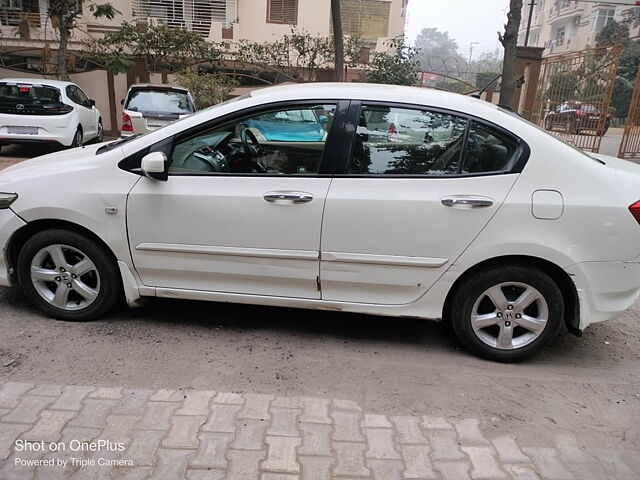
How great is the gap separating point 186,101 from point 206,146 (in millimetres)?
8121

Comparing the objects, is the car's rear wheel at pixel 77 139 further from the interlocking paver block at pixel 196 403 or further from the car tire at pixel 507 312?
the car tire at pixel 507 312

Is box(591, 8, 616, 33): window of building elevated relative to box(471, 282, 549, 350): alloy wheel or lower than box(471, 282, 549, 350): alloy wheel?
elevated

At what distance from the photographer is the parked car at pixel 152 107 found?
33.2ft

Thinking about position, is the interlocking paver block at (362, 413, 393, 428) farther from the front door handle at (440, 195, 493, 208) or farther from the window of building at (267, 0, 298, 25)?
the window of building at (267, 0, 298, 25)

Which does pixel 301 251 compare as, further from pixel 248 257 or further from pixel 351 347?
pixel 351 347

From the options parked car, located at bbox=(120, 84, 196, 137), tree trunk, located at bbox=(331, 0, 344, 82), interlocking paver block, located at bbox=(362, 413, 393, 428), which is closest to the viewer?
interlocking paver block, located at bbox=(362, 413, 393, 428)

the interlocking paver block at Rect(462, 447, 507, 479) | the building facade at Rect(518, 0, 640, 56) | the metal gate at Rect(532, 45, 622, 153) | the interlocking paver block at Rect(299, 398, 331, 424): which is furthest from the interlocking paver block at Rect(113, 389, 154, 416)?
the building facade at Rect(518, 0, 640, 56)

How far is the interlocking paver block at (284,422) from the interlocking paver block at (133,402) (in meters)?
0.67

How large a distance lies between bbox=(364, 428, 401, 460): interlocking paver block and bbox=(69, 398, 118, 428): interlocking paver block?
4.27 ft

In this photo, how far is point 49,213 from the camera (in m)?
3.35

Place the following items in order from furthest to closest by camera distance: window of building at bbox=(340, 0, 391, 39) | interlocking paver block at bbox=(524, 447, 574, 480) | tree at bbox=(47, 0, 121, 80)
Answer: window of building at bbox=(340, 0, 391, 39), tree at bbox=(47, 0, 121, 80), interlocking paver block at bbox=(524, 447, 574, 480)

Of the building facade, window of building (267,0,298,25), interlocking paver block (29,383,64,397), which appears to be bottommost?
interlocking paver block (29,383,64,397)

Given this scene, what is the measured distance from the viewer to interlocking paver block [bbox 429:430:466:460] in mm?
2383

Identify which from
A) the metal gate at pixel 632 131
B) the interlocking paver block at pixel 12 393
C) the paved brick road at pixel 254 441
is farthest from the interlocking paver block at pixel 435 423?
the metal gate at pixel 632 131
